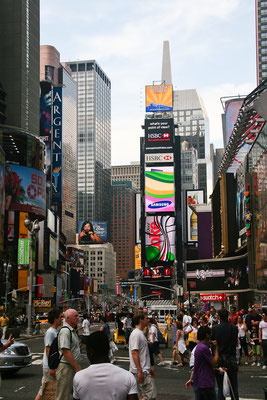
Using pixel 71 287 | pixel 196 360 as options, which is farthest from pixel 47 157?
pixel 196 360

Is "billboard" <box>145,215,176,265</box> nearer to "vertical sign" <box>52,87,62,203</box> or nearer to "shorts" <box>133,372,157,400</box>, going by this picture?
"vertical sign" <box>52,87,62,203</box>

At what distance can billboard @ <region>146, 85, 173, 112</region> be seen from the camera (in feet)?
587

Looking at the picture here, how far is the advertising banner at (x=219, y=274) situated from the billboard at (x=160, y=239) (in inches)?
2539

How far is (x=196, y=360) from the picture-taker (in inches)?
357

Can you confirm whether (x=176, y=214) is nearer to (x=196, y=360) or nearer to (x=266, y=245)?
(x=266, y=245)

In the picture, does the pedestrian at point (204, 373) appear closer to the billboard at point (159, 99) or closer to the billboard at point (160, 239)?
the billboard at point (160, 239)

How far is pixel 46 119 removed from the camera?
133750 mm

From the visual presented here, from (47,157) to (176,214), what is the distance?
5434cm

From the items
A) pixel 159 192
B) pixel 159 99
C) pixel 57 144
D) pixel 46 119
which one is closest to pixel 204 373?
pixel 57 144

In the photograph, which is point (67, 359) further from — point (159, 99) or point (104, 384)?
point (159, 99)

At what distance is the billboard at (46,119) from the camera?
12700 centimetres

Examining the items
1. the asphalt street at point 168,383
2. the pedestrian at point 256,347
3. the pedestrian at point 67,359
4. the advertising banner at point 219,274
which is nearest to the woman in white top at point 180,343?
the asphalt street at point 168,383

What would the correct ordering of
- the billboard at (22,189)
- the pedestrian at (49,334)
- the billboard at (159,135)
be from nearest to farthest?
the pedestrian at (49,334), the billboard at (22,189), the billboard at (159,135)

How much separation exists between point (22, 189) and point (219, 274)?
3192 centimetres
